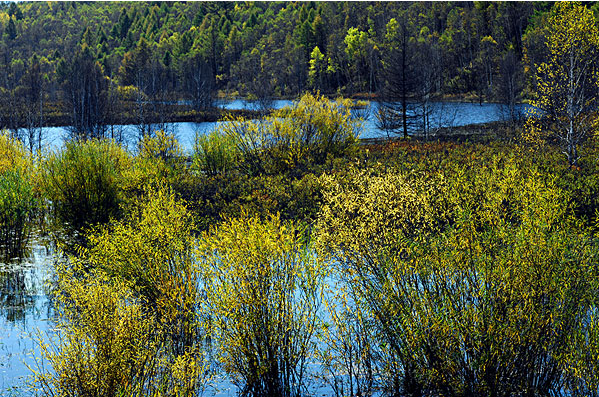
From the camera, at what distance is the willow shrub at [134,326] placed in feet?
23.3

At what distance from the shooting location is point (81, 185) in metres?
19.6

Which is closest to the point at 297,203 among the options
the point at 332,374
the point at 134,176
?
the point at 134,176

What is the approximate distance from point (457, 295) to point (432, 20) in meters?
119

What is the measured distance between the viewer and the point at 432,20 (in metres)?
116

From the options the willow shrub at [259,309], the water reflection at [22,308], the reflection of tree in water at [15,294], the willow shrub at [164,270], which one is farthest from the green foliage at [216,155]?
the willow shrub at [259,309]

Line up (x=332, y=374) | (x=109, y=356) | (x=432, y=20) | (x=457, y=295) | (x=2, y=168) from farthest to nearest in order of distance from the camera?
(x=432, y=20), (x=2, y=168), (x=332, y=374), (x=457, y=295), (x=109, y=356)

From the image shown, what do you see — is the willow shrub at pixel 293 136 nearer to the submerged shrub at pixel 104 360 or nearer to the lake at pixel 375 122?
the lake at pixel 375 122

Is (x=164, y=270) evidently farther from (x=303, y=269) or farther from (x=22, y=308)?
(x=22, y=308)

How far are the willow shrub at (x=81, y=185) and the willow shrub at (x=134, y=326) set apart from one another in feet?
29.0

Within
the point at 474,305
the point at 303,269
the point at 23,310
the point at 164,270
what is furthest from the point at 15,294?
the point at 474,305

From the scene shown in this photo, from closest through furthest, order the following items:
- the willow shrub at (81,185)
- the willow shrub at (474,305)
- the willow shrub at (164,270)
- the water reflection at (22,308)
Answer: the willow shrub at (474,305) → the water reflection at (22,308) → the willow shrub at (164,270) → the willow shrub at (81,185)

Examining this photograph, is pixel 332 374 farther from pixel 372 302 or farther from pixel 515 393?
pixel 515 393

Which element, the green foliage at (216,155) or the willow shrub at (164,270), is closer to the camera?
the willow shrub at (164,270)

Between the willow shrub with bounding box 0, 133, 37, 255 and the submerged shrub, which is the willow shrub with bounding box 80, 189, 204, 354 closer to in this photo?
the submerged shrub
